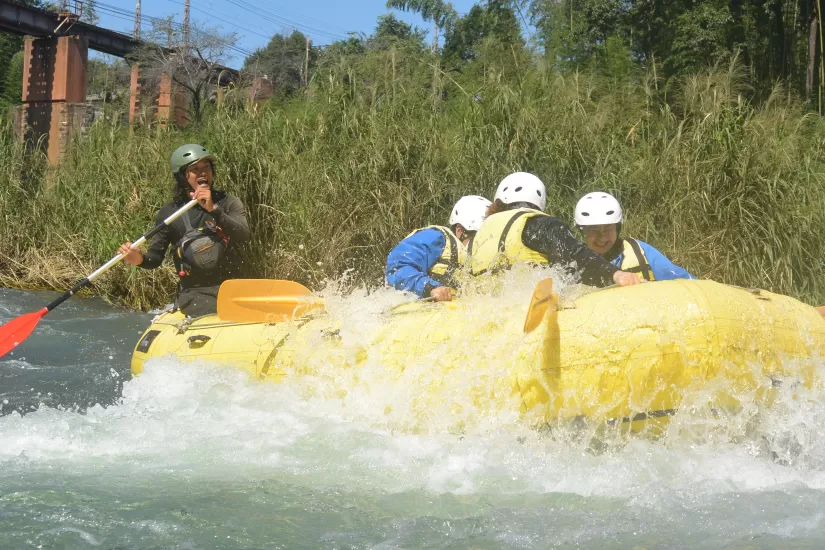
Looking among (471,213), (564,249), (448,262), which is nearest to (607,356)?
(564,249)

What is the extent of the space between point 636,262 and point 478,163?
2.63 metres

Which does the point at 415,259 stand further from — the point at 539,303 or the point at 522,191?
the point at 539,303

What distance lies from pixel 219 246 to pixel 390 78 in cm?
284

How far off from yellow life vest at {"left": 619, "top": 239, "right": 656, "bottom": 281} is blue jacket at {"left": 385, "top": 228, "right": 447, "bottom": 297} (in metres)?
0.93

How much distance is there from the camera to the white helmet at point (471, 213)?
488 centimetres

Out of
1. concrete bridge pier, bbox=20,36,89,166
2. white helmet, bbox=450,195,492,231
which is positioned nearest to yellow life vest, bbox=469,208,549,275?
white helmet, bbox=450,195,492,231

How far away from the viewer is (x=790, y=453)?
317cm

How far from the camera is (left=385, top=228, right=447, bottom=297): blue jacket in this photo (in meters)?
4.42

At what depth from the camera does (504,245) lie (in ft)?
12.7

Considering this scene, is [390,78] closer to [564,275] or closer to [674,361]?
[564,275]

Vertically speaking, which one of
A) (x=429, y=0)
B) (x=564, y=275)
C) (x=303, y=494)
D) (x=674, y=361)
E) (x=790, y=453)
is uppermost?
(x=429, y=0)

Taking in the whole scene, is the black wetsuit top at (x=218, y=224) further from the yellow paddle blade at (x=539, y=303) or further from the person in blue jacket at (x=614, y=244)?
the yellow paddle blade at (x=539, y=303)

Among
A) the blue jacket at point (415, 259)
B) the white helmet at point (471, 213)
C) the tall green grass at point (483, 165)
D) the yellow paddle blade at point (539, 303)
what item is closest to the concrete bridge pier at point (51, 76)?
the tall green grass at point (483, 165)

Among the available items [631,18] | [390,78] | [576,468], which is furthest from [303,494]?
[631,18]
